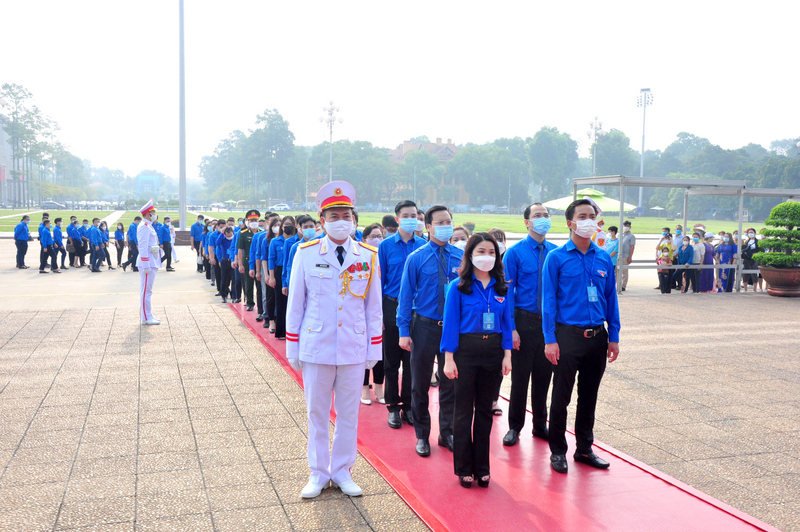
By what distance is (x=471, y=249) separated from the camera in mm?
4004

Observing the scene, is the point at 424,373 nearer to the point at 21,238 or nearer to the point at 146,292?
the point at 146,292

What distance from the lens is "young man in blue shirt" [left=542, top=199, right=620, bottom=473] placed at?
4.31m

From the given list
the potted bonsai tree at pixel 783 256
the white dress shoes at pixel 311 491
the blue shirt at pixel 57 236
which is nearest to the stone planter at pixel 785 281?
the potted bonsai tree at pixel 783 256

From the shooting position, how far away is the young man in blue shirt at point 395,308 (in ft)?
18.0

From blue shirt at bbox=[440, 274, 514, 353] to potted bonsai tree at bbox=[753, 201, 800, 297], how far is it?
14014mm

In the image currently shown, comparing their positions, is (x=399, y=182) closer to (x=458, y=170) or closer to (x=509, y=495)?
(x=458, y=170)

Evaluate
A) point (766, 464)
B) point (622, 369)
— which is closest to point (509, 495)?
point (766, 464)

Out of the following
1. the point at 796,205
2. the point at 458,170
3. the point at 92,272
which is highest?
the point at 458,170

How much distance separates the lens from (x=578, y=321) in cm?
430

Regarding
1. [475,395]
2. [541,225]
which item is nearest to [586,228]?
[541,225]

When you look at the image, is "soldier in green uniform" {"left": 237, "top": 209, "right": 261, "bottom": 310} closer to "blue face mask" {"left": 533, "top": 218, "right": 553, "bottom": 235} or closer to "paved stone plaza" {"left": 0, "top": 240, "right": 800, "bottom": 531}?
"paved stone plaza" {"left": 0, "top": 240, "right": 800, "bottom": 531}

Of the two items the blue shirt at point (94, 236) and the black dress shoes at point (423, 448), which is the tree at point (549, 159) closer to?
the blue shirt at point (94, 236)

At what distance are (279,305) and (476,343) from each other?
5.27m

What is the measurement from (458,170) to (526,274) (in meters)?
107
